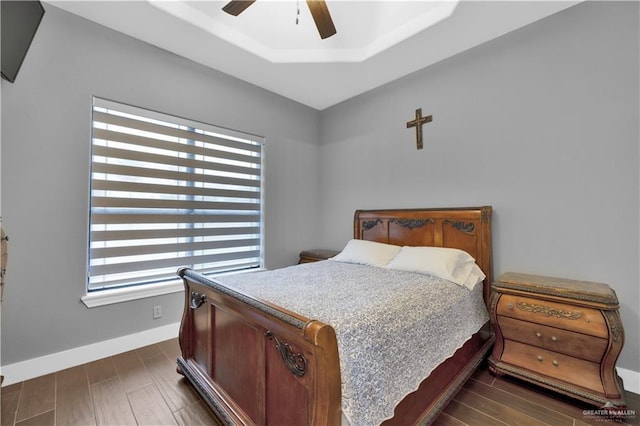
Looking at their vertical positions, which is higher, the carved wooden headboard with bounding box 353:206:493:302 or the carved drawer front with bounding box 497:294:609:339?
the carved wooden headboard with bounding box 353:206:493:302

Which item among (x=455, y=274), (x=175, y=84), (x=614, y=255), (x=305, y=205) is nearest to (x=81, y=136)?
(x=175, y=84)

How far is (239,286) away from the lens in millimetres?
1856

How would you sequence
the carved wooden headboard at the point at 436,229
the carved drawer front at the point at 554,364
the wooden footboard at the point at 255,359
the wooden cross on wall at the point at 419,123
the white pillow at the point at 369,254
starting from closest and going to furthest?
the wooden footboard at the point at 255,359, the carved drawer front at the point at 554,364, the carved wooden headboard at the point at 436,229, the white pillow at the point at 369,254, the wooden cross on wall at the point at 419,123

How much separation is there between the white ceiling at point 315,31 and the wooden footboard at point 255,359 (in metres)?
2.15

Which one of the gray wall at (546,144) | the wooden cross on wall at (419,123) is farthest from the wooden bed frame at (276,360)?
the wooden cross on wall at (419,123)

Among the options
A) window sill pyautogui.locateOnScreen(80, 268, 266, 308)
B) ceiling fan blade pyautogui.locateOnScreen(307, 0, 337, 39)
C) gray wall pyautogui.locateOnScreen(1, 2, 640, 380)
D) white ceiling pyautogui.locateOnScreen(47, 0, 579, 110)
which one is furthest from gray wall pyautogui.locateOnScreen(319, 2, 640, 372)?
window sill pyautogui.locateOnScreen(80, 268, 266, 308)

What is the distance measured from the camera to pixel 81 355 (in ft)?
7.42

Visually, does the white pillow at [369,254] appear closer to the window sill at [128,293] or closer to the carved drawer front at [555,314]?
the carved drawer front at [555,314]

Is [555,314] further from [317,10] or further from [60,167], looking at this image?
[60,167]

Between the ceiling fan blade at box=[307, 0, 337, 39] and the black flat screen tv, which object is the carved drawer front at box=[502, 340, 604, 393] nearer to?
the ceiling fan blade at box=[307, 0, 337, 39]

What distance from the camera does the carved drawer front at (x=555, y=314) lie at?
5.71ft

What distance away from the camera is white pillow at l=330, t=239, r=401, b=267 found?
2773 mm

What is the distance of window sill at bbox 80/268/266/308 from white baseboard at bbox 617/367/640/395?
12.2ft

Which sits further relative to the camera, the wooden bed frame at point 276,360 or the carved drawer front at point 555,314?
the carved drawer front at point 555,314
